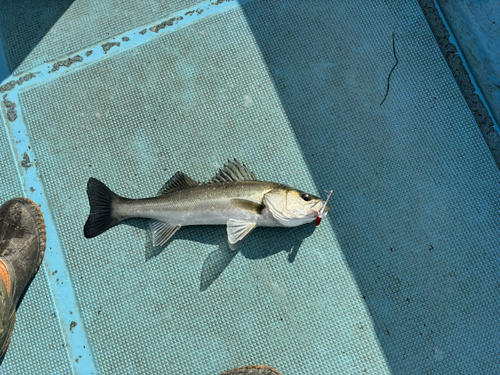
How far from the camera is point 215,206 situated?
3299 millimetres

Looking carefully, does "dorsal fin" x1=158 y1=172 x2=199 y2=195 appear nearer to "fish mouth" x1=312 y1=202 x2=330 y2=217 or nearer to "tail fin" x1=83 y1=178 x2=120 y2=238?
"tail fin" x1=83 y1=178 x2=120 y2=238

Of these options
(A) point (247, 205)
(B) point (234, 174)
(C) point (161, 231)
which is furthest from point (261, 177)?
(C) point (161, 231)

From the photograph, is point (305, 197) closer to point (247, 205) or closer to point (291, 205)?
point (291, 205)

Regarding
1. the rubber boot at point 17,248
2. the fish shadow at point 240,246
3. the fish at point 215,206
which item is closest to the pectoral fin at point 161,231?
the fish at point 215,206

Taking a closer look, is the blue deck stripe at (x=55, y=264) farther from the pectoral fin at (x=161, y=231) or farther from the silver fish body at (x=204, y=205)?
the pectoral fin at (x=161, y=231)

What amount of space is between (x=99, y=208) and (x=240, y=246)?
4.80 ft

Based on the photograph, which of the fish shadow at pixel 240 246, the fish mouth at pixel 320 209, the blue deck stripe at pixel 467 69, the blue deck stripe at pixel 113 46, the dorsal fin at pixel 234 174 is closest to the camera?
the fish mouth at pixel 320 209

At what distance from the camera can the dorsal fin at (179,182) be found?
3436 millimetres

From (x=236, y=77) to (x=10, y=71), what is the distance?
2617 millimetres

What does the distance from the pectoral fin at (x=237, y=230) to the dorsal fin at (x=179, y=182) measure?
56cm

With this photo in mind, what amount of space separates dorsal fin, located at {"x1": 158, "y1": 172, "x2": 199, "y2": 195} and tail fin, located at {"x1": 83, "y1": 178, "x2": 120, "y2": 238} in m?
0.54

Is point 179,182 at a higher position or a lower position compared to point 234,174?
higher

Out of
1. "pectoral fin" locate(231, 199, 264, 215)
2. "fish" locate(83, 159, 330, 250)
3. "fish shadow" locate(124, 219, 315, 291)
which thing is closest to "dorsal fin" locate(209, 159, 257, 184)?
"fish" locate(83, 159, 330, 250)

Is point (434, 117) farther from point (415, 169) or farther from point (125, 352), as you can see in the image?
point (125, 352)
